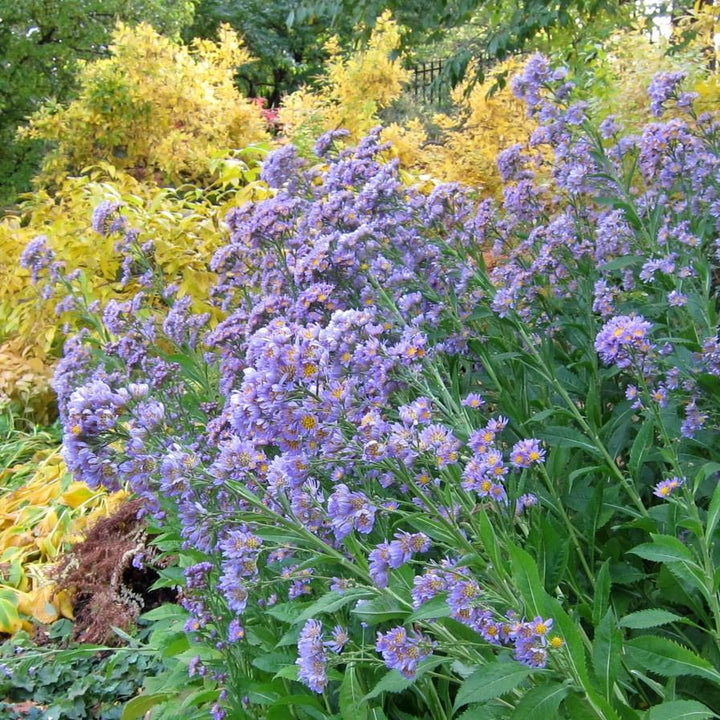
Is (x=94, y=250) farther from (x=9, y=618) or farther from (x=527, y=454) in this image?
(x=527, y=454)

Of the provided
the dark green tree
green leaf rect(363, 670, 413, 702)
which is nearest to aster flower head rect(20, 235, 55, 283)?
green leaf rect(363, 670, 413, 702)

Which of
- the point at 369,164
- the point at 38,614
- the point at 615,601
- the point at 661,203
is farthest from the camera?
the point at 38,614

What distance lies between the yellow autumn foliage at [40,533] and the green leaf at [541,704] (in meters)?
2.81

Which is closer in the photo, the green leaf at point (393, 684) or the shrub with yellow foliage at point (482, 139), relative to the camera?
the green leaf at point (393, 684)

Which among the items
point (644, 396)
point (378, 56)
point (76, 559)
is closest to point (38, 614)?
point (76, 559)

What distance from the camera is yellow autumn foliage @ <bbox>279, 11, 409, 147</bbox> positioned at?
7258 millimetres

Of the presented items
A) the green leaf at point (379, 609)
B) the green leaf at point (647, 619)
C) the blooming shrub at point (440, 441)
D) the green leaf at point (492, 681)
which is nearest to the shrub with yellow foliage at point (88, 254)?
the blooming shrub at point (440, 441)

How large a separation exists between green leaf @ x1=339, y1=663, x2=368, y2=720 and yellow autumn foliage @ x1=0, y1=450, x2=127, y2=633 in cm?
228

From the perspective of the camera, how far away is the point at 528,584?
1.34 meters

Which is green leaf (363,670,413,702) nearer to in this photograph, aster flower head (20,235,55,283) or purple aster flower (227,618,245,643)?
purple aster flower (227,618,245,643)

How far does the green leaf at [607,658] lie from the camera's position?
1.38 metres

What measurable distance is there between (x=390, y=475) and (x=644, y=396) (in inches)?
25.1

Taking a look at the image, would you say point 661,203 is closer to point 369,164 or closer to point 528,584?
point 369,164

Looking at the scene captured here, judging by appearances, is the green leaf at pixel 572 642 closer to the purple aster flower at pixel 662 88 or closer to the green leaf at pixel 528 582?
the green leaf at pixel 528 582
